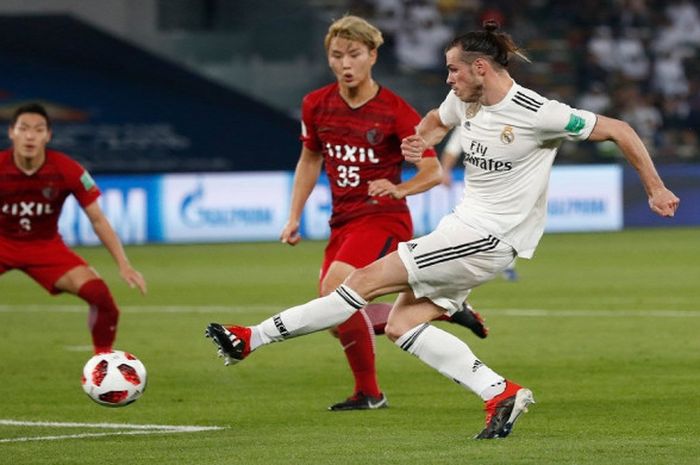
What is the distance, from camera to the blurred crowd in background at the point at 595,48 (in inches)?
1302

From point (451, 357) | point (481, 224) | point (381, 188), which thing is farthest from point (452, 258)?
point (381, 188)

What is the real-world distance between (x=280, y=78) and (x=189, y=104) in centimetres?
187

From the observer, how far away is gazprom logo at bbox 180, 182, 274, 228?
89.7ft

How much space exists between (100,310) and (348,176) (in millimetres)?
2271

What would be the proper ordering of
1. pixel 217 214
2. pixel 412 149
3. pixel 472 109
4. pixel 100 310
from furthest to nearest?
pixel 217 214 → pixel 100 310 → pixel 412 149 → pixel 472 109

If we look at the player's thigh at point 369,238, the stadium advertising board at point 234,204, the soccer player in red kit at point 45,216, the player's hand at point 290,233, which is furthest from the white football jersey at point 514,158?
the stadium advertising board at point 234,204

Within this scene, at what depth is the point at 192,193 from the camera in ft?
89.2

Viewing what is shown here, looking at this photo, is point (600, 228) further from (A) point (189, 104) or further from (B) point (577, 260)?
(A) point (189, 104)

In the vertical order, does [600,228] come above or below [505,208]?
below

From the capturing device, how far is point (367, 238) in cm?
963

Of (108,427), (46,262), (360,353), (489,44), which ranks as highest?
(489,44)

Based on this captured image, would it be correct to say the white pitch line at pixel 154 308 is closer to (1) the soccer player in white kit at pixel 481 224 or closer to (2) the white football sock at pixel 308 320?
(2) the white football sock at pixel 308 320

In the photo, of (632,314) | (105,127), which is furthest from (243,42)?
(632,314)

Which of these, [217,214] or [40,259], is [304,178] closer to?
[40,259]
